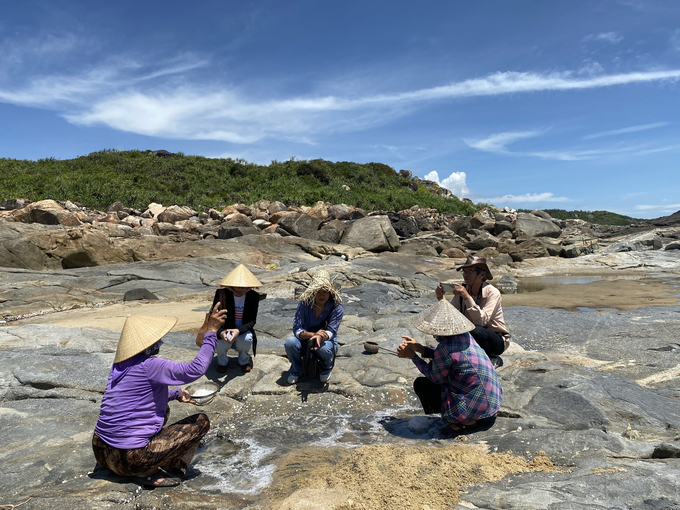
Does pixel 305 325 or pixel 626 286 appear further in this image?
pixel 626 286

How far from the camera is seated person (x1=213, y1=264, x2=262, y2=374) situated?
484 centimetres

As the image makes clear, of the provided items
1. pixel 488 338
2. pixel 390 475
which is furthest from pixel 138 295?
pixel 390 475

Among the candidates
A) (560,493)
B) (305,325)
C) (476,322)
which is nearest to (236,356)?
(305,325)

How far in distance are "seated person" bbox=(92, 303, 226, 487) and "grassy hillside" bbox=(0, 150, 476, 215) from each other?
2463 centimetres

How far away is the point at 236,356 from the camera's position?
18.0 feet

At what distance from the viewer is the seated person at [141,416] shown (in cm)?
290

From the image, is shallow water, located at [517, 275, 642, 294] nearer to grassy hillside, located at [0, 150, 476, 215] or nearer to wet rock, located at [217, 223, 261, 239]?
wet rock, located at [217, 223, 261, 239]

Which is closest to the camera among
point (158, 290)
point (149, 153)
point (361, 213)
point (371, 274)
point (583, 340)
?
point (583, 340)

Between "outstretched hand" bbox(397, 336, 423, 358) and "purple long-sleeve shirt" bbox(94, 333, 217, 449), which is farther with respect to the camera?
"outstretched hand" bbox(397, 336, 423, 358)

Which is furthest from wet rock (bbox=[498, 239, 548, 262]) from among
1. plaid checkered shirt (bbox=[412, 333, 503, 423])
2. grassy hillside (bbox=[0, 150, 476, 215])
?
plaid checkered shirt (bbox=[412, 333, 503, 423])

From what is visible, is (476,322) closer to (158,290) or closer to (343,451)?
(343,451)

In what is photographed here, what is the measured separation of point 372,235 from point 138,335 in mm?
16334

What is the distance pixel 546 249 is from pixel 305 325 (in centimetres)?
2016

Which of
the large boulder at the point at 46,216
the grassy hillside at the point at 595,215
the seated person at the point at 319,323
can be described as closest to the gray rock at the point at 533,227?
the large boulder at the point at 46,216
